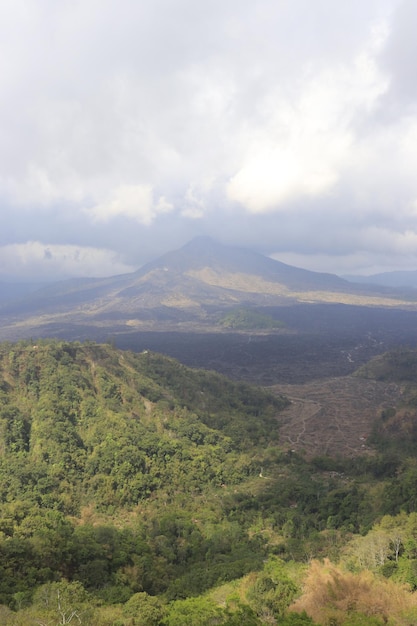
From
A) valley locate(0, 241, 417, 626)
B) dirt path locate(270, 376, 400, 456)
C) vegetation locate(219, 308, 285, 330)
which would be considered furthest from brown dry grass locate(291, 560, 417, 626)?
vegetation locate(219, 308, 285, 330)

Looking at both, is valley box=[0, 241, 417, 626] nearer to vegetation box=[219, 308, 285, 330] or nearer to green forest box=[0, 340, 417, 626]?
green forest box=[0, 340, 417, 626]

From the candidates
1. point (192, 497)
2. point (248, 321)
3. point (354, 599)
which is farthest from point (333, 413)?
point (248, 321)

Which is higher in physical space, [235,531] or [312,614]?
[312,614]

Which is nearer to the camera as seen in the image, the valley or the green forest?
the green forest

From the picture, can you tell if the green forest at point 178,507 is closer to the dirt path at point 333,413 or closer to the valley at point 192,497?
the valley at point 192,497

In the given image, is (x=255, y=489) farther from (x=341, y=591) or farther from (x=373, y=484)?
(x=341, y=591)

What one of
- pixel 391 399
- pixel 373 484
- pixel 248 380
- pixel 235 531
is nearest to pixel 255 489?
pixel 235 531
